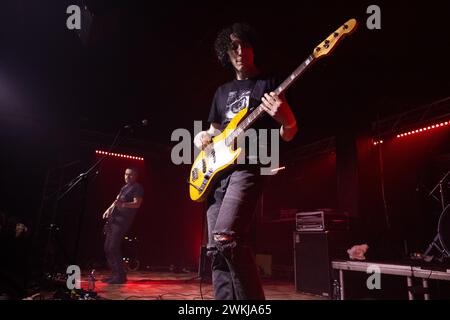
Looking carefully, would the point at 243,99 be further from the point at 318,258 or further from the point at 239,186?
the point at 318,258

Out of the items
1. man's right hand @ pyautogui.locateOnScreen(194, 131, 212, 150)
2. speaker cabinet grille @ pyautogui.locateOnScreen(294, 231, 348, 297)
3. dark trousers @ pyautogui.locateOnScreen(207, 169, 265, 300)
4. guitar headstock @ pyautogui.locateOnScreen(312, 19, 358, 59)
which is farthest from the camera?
speaker cabinet grille @ pyautogui.locateOnScreen(294, 231, 348, 297)

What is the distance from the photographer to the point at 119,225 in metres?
6.14

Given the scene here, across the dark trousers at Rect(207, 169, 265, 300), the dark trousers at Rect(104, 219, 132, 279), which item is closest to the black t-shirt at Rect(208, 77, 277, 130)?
the dark trousers at Rect(207, 169, 265, 300)

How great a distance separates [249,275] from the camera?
5.94 ft

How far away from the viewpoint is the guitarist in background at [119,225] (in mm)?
5988

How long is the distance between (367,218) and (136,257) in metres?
6.49

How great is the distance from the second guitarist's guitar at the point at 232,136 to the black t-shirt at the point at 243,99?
0.07 meters

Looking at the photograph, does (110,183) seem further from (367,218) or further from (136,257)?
(367,218)

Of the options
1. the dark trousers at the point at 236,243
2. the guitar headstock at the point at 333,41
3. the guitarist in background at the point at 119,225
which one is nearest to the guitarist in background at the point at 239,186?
the dark trousers at the point at 236,243

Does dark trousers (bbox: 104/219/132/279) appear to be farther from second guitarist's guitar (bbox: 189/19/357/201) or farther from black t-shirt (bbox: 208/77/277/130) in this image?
black t-shirt (bbox: 208/77/277/130)

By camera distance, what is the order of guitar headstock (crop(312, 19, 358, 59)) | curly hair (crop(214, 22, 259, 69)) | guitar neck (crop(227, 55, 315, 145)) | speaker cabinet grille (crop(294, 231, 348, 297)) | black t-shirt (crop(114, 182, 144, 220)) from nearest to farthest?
guitar neck (crop(227, 55, 315, 145)) → guitar headstock (crop(312, 19, 358, 59)) → curly hair (crop(214, 22, 259, 69)) → speaker cabinet grille (crop(294, 231, 348, 297)) → black t-shirt (crop(114, 182, 144, 220))

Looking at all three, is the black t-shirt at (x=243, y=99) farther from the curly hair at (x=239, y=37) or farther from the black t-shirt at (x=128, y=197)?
the black t-shirt at (x=128, y=197)

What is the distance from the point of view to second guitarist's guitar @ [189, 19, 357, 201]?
2.21 meters

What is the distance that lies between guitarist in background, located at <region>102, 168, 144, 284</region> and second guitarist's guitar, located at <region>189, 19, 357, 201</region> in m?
4.06
